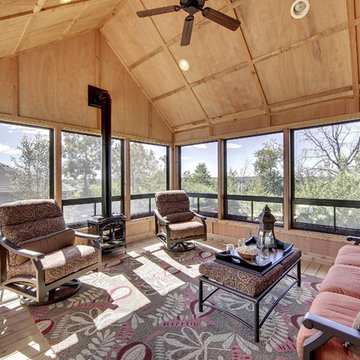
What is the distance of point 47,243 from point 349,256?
3.45m

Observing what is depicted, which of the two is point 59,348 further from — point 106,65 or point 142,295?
point 106,65

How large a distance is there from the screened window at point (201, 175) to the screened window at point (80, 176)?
2.19m

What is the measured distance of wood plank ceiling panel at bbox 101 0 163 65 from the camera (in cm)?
376

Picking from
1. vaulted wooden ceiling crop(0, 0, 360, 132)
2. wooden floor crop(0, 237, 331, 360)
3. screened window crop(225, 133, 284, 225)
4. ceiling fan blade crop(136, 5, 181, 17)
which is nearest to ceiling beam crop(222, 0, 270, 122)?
vaulted wooden ceiling crop(0, 0, 360, 132)

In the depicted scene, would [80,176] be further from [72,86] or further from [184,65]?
[184,65]

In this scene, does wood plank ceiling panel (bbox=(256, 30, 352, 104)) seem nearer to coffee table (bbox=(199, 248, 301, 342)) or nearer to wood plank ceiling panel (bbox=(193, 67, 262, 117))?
wood plank ceiling panel (bbox=(193, 67, 262, 117))

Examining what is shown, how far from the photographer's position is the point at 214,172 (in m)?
5.18

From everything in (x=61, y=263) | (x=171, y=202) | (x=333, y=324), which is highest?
(x=171, y=202)

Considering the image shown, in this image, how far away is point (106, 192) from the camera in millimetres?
3994

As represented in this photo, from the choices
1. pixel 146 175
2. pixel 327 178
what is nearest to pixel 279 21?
pixel 327 178

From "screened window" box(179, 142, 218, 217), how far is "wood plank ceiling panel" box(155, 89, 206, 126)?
0.68m

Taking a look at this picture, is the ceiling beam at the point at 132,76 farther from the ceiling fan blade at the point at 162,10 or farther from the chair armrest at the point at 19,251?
the chair armrest at the point at 19,251

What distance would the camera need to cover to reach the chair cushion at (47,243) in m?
2.47

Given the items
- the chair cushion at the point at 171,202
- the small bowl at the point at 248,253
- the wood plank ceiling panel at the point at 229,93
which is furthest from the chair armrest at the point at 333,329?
the wood plank ceiling panel at the point at 229,93
